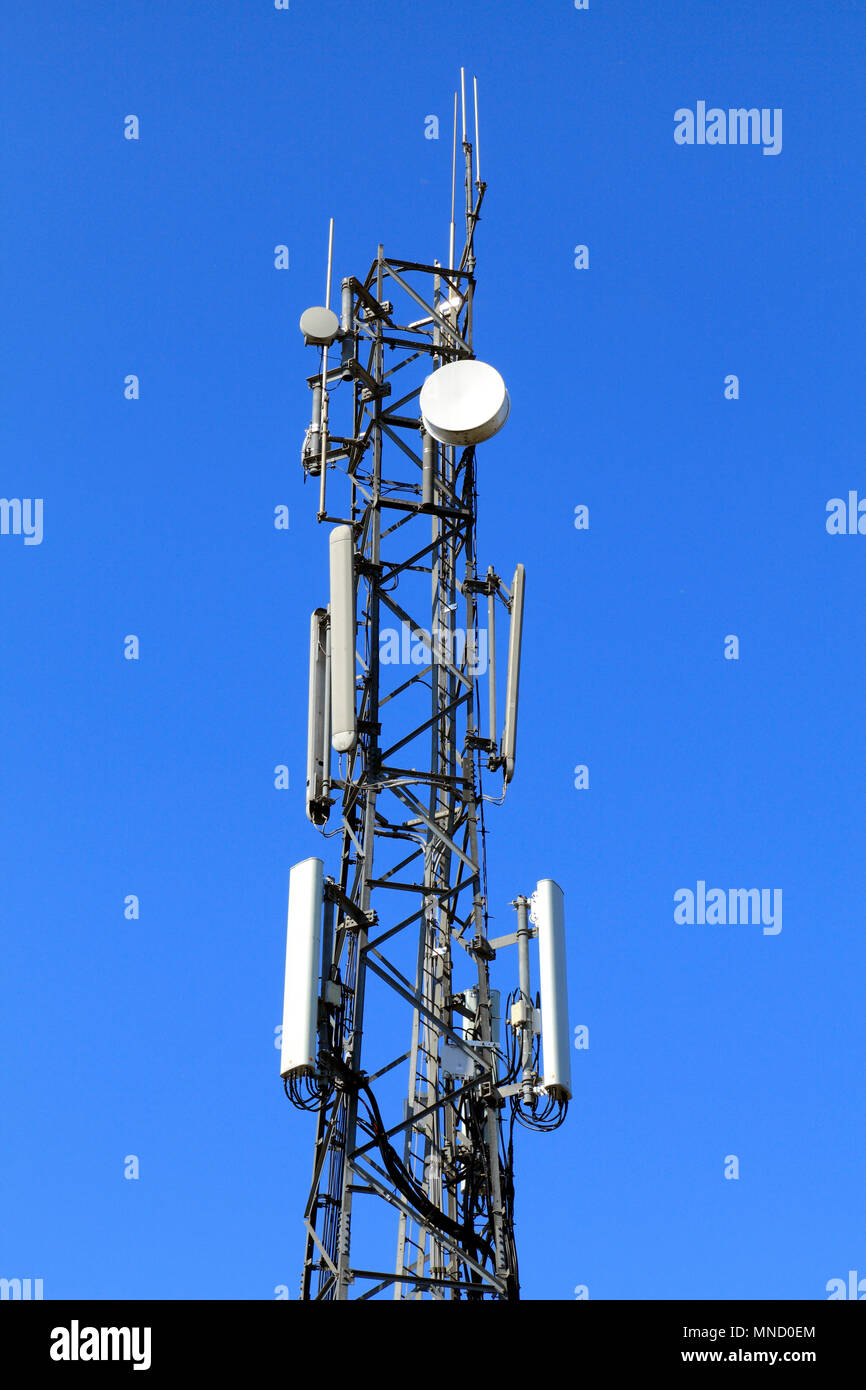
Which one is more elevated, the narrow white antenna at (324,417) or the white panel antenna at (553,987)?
the narrow white antenna at (324,417)

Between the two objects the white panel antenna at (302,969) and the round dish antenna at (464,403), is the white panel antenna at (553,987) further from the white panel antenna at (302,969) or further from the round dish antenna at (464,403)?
→ the round dish antenna at (464,403)

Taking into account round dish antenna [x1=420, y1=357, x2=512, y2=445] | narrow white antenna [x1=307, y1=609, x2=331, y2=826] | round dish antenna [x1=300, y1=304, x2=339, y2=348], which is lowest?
narrow white antenna [x1=307, y1=609, x2=331, y2=826]

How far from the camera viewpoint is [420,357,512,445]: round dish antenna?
1788cm

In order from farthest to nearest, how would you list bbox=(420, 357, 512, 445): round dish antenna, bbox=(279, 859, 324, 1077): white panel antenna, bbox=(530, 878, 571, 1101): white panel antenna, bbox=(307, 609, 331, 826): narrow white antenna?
1. bbox=(420, 357, 512, 445): round dish antenna
2. bbox=(307, 609, 331, 826): narrow white antenna
3. bbox=(530, 878, 571, 1101): white panel antenna
4. bbox=(279, 859, 324, 1077): white panel antenna

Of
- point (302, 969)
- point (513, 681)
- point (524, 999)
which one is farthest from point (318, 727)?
point (524, 999)

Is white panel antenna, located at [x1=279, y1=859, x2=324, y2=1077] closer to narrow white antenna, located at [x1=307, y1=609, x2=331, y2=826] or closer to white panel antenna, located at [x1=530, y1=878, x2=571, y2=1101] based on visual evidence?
narrow white antenna, located at [x1=307, y1=609, x2=331, y2=826]

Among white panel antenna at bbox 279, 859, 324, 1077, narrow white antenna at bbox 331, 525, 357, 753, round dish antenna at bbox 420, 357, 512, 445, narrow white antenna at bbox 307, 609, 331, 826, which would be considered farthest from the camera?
round dish antenna at bbox 420, 357, 512, 445

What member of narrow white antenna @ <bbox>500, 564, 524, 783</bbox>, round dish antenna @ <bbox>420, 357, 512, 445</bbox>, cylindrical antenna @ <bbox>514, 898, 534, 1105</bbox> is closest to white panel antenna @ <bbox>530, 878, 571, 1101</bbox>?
cylindrical antenna @ <bbox>514, 898, 534, 1105</bbox>

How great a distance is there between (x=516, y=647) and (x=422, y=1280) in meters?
6.44

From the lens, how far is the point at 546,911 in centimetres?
1631

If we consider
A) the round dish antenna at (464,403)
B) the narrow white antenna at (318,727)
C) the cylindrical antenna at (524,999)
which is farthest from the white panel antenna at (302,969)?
the round dish antenna at (464,403)

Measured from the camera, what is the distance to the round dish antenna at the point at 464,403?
58.6 ft
